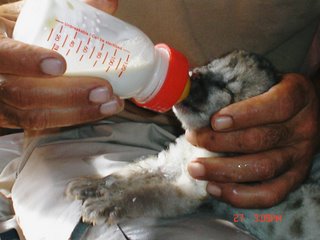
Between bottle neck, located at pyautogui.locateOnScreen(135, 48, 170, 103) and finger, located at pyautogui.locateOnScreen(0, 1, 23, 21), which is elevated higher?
bottle neck, located at pyautogui.locateOnScreen(135, 48, 170, 103)

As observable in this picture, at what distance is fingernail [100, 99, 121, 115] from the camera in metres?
0.74

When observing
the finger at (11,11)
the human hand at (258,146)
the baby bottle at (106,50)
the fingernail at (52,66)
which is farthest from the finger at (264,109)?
the finger at (11,11)

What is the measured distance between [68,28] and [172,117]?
647 millimetres

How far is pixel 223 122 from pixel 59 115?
0.32 metres

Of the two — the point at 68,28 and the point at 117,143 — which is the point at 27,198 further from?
the point at 68,28

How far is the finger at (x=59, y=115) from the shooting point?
29.9 inches

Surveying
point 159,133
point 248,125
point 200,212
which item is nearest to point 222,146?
point 248,125

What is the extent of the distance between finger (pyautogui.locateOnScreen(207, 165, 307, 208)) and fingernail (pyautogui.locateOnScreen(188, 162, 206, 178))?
0.16 feet

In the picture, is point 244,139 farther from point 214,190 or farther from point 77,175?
point 77,175

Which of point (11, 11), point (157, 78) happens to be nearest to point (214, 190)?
point (157, 78)

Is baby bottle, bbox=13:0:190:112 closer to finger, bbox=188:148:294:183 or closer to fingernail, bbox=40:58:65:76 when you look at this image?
fingernail, bbox=40:58:65:76

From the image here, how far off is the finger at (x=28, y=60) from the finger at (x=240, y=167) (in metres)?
0.39

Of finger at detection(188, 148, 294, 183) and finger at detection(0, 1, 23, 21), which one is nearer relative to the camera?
finger at detection(188, 148, 294, 183)

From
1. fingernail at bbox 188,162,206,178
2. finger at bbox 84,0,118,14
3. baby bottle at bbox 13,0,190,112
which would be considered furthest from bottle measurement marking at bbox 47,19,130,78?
fingernail at bbox 188,162,206,178
